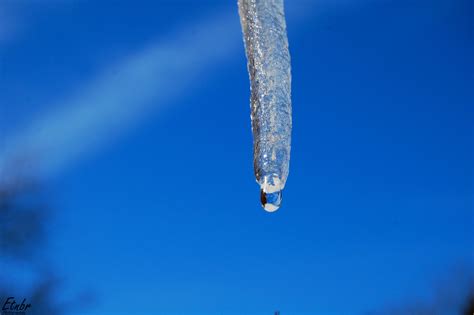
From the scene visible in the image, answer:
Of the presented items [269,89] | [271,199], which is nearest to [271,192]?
[271,199]

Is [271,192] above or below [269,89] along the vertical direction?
below

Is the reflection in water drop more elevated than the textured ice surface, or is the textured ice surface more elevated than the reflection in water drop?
the textured ice surface

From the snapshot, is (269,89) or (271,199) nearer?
(271,199)

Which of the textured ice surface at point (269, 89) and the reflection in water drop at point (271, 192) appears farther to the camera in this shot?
the textured ice surface at point (269, 89)

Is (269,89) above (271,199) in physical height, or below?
above

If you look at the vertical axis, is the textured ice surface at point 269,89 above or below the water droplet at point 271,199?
above

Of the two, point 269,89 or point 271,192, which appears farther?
point 269,89

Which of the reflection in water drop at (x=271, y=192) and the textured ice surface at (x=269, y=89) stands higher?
the textured ice surface at (x=269, y=89)

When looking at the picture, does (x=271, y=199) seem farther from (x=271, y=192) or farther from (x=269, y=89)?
(x=269, y=89)

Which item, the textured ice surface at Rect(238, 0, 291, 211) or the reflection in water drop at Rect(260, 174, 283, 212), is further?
the textured ice surface at Rect(238, 0, 291, 211)
